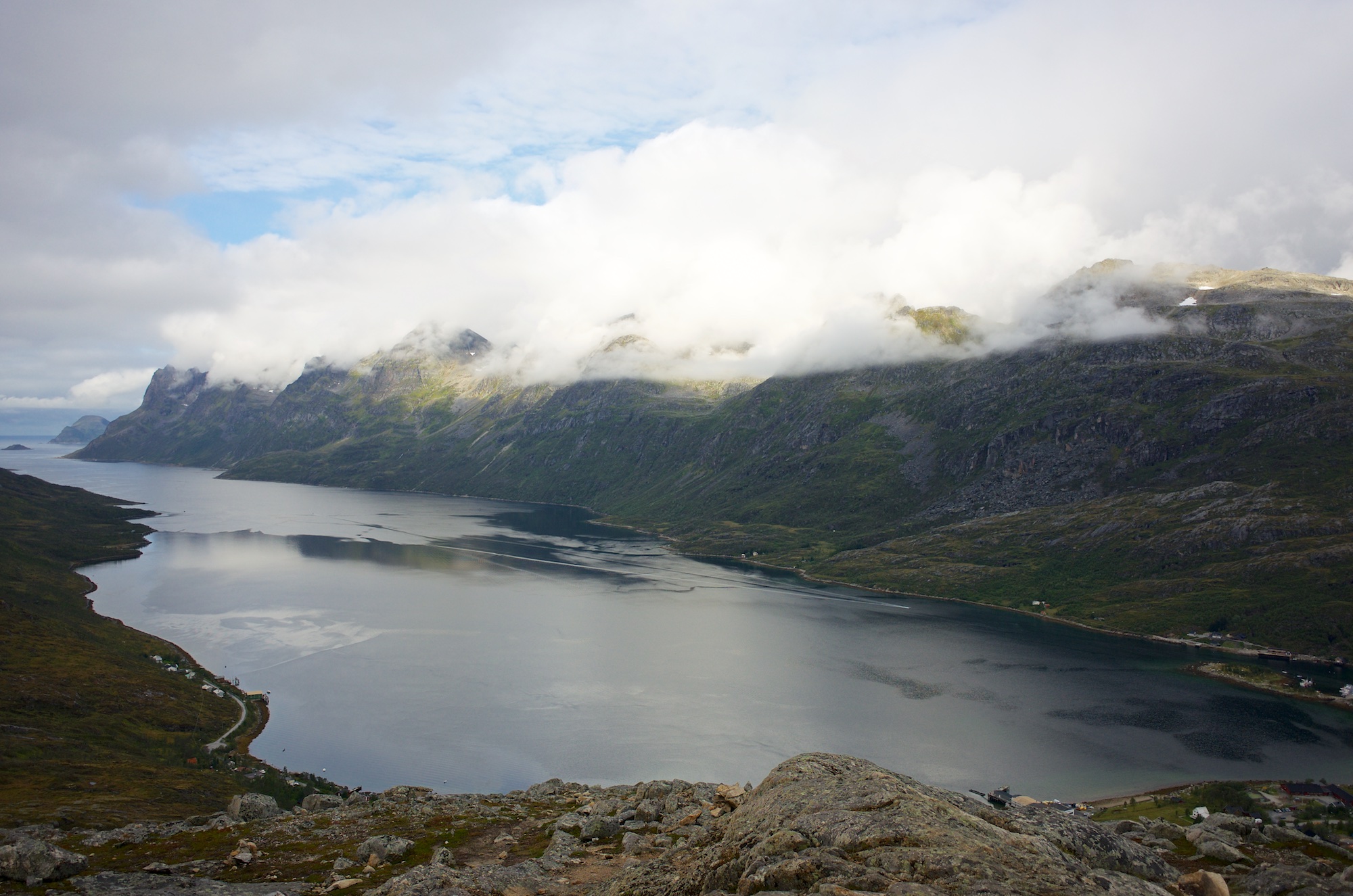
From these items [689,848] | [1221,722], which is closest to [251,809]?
[689,848]

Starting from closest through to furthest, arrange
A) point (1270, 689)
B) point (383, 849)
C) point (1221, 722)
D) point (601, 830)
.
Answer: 1. point (383, 849)
2. point (601, 830)
3. point (1221, 722)
4. point (1270, 689)

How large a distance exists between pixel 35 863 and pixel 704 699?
102 meters

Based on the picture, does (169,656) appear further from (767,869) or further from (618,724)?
(767,869)

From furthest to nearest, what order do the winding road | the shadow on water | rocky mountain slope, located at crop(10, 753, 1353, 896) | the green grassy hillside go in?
1. the shadow on water
2. the winding road
3. the green grassy hillside
4. rocky mountain slope, located at crop(10, 753, 1353, 896)

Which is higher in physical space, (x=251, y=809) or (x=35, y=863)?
(x=35, y=863)

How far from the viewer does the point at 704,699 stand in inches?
4988

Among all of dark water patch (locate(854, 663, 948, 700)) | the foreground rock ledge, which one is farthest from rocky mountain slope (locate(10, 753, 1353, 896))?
dark water patch (locate(854, 663, 948, 700))

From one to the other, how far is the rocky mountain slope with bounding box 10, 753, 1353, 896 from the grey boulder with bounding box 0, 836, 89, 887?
7 centimetres

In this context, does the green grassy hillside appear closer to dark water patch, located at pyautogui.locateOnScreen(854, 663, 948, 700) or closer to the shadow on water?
dark water patch, located at pyautogui.locateOnScreen(854, 663, 948, 700)

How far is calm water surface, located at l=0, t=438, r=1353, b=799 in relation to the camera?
9906 centimetres

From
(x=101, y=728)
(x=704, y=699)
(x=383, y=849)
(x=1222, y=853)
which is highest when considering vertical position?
(x=1222, y=853)

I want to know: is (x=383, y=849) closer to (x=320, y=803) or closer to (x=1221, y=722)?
(x=320, y=803)

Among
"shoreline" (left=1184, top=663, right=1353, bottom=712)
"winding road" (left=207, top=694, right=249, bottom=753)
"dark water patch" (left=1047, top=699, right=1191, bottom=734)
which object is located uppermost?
"shoreline" (left=1184, top=663, right=1353, bottom=712)

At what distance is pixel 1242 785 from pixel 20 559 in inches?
9905
